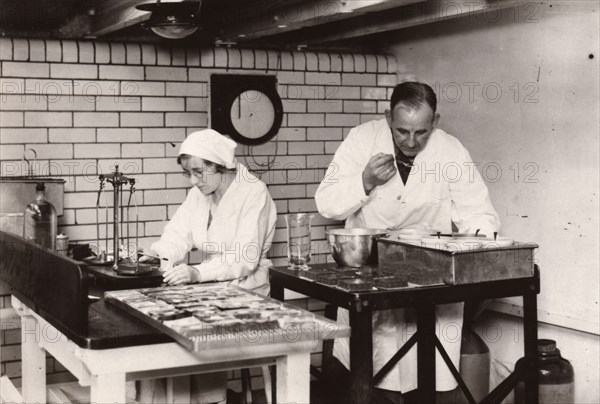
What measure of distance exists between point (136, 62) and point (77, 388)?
2.15m

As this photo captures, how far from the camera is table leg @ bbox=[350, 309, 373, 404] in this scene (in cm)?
381

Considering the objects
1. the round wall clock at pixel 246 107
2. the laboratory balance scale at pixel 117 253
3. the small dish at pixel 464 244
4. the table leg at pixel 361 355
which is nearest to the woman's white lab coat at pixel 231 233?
the laboratory balance scale at pixel 117 253


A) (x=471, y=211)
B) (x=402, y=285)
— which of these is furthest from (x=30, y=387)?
(x=471, y=211)

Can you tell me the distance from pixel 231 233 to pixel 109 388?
5.85 feet

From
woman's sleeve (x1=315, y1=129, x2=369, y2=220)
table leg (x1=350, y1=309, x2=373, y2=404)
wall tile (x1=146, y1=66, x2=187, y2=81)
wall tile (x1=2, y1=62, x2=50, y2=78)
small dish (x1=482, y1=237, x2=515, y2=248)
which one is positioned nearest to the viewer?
table leg (x1=350, y1=309, x2=373, y2=404)

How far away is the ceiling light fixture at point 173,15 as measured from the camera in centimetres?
417

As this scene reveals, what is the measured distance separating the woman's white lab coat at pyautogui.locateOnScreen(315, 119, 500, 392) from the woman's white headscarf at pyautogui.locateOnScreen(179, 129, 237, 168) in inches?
25.0

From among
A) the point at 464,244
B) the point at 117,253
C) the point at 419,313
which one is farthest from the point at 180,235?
the point at 464,244

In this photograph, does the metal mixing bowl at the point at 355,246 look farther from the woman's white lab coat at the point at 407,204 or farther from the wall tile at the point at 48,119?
the wall tile at the point at 48,119

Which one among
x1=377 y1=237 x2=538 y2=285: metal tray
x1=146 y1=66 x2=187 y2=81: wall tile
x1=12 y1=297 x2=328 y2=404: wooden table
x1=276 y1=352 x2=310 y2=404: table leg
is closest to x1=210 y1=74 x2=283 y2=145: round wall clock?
x1=146 y1=66 x2=187 y2=81: wall tile

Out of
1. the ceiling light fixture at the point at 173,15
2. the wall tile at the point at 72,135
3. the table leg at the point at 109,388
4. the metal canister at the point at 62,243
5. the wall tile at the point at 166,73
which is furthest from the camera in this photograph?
the wall tile at the point at 166,73

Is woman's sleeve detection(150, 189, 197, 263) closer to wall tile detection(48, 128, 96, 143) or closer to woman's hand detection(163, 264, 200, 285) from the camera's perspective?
woman's hand detection(163, 264, 200, 285)

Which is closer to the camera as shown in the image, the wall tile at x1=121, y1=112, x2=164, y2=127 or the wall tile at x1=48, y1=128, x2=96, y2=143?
the wall tile at x1=48, y1=128, x2=96, y2=143

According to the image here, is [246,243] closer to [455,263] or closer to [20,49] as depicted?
[455,263]
